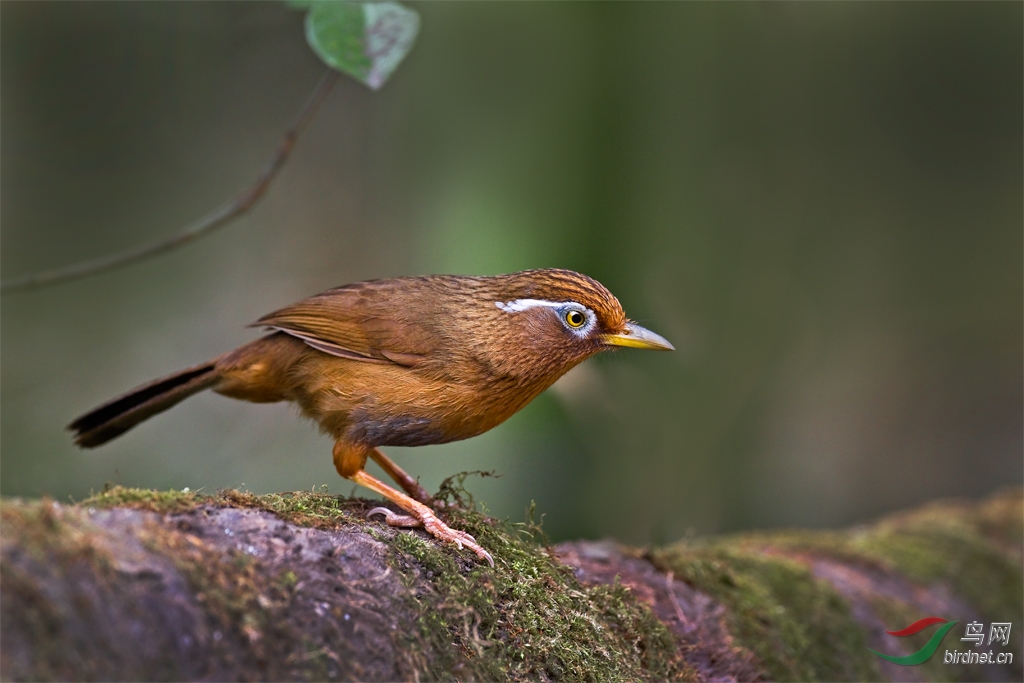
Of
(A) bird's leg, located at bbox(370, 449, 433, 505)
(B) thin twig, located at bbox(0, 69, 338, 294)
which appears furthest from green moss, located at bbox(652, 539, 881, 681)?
(B) thin twig, located at bbox(0, 69, 338, 294)

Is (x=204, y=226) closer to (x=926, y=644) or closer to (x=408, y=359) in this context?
(x=408, y=359)

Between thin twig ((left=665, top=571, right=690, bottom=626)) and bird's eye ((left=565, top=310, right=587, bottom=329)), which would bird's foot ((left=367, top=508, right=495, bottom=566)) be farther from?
thin twig ((left=665, top=571, right=690, bottom=626))

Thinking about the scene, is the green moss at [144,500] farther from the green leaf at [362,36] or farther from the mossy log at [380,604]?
the green leaf at [362,36]

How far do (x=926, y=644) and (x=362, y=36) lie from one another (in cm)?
470

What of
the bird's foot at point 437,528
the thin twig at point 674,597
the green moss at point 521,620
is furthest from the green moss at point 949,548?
the bird's foot at point 437,528

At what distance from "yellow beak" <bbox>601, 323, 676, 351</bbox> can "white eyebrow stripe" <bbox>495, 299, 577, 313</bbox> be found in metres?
0.27

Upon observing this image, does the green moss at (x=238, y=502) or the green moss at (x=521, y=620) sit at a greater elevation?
the green moss at (x=238, y=502)

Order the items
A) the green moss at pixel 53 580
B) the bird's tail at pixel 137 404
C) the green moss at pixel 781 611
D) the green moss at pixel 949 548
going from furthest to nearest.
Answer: the green moss at pixel 949 548 → the green moss at pixel 781 611 → the bird's tail at pixel 137 404 → the green moss at pixel 53 580

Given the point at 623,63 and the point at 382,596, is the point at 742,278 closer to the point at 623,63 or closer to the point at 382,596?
the point at 623,63

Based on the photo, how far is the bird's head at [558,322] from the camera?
3.86 m

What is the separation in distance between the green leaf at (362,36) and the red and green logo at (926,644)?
4.17m

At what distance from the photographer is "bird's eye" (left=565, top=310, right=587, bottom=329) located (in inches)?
155

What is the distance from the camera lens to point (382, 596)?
2572 millimetres

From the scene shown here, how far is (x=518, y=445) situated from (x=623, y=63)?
4.07 meters
